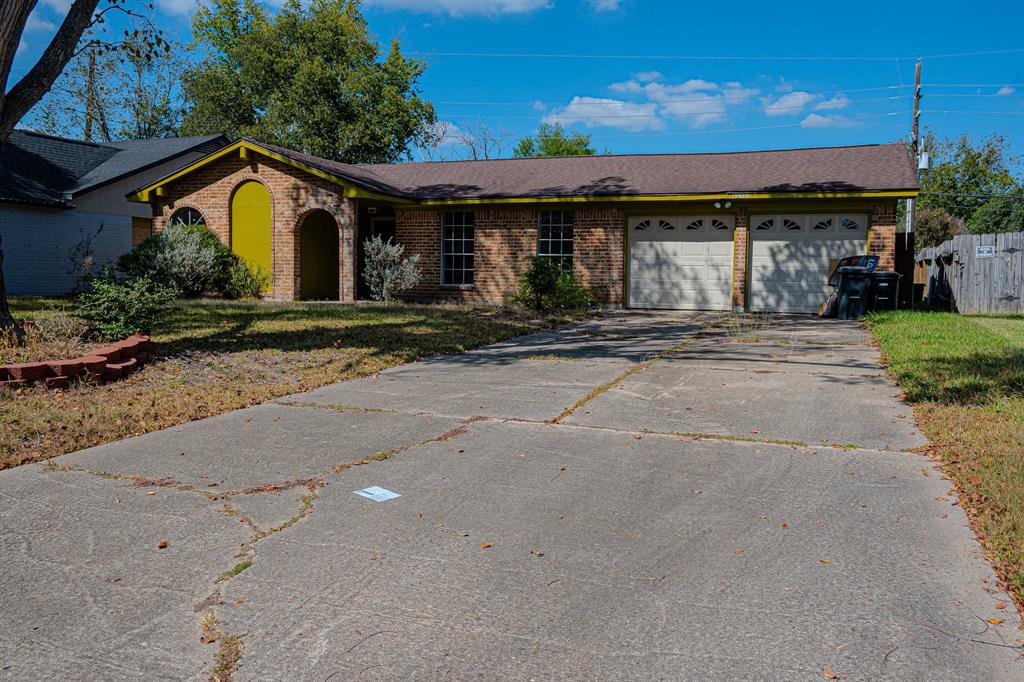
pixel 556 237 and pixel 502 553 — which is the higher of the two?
pixel 556 237

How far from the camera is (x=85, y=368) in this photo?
7.66 metres

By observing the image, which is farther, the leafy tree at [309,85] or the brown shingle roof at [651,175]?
the leafy tree at [309,85]

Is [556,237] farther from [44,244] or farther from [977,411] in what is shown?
[44,244]

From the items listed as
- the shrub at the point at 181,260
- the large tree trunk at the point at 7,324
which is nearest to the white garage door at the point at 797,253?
the shrub at the point at 181,260

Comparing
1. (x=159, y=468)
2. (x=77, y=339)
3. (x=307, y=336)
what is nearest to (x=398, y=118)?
(x=307, y=336)

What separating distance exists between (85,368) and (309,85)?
3623 cm

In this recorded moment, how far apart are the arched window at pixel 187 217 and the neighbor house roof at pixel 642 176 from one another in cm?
90

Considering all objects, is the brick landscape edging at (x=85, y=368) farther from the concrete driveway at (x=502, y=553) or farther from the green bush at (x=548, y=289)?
the green bush at (x=548, y=289)

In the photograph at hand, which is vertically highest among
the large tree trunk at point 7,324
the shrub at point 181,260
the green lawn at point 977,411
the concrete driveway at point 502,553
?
the shrub at point 181,260

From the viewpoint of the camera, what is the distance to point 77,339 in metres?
8.69

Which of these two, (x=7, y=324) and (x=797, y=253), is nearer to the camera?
(x=7, y=324)

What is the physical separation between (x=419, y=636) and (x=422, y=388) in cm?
526

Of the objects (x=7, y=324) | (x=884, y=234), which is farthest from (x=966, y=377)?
(x=884, y=234)

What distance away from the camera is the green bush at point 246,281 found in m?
20.3
